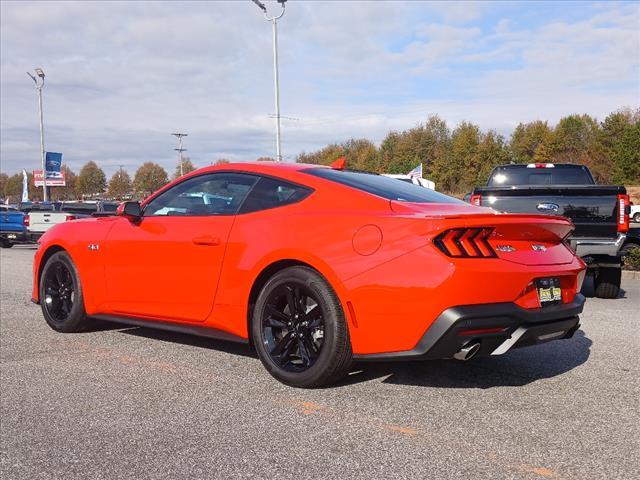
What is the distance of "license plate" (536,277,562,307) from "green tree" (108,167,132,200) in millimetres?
129299

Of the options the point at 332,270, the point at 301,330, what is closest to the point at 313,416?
the point at 301,330

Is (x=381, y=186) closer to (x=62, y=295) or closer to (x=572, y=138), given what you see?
(x=62, y=295)

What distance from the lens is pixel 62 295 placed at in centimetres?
595

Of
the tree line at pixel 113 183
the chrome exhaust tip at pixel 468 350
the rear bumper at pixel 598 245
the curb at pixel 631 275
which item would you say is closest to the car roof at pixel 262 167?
the chrome exhaust tip at pixel 468 350

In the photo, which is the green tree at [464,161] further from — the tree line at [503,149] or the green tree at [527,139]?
the green tree at [527,139]

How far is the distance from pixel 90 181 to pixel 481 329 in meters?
131

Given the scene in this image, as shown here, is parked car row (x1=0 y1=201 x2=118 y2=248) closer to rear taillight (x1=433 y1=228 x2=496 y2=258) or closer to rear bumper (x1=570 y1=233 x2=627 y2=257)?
rear bumper (x1=570 y1=233 x2=627 y2=257)

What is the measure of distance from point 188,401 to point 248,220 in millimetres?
1280

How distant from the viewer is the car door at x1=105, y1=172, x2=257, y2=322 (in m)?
4.51

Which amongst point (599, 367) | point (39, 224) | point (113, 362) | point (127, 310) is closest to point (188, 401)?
point (113, 362)

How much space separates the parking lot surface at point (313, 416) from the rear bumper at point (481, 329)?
0.34 m

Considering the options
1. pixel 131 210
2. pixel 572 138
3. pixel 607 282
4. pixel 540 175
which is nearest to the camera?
pixel 131 210

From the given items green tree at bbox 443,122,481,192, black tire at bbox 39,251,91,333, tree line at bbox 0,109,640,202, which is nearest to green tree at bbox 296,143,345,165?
tree line at bbox 0,109,640,202

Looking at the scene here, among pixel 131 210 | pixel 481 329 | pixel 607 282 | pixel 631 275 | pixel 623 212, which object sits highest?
pixel 131 210
